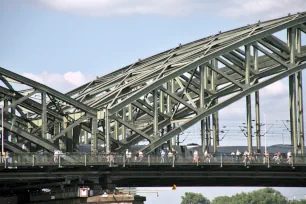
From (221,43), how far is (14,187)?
110ft

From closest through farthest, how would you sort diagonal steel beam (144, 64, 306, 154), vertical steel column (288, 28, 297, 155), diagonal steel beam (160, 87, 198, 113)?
1. diagonal steel beam (144, 64, 306, 154)
2. diagonal steel beam (160, 87, 198, 113)
3. vertical steel column (288, 28, 297, 155)

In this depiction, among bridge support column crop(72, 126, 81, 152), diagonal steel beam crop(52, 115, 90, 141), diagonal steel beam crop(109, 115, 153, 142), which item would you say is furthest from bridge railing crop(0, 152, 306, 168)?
bridge support column crop(72, 126, 81, 152)

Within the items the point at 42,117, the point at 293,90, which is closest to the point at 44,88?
the point at 42,117

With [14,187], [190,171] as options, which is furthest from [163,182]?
[14,187]

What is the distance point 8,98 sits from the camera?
127062mm

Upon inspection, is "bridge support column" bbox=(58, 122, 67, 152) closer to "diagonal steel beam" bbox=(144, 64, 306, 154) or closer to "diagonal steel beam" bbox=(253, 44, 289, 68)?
"diagonal steel beam" bbox=(144, 64, 306, 154)

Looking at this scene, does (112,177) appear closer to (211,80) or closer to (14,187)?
(14,187)

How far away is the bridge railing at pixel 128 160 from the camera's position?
4446 inches

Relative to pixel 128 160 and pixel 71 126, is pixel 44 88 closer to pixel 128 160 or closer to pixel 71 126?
pixel 71 126

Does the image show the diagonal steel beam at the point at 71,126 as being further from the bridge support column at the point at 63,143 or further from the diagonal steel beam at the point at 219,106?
the diagonal steel beam at the point at 219,106

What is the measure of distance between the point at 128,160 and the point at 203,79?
21.7 meters

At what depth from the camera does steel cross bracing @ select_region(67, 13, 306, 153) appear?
134m

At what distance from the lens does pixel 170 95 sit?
13362cm

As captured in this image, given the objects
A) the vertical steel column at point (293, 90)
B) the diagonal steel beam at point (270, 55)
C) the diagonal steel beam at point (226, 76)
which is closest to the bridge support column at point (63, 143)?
the diagonal steel beam at point (226, 76)
